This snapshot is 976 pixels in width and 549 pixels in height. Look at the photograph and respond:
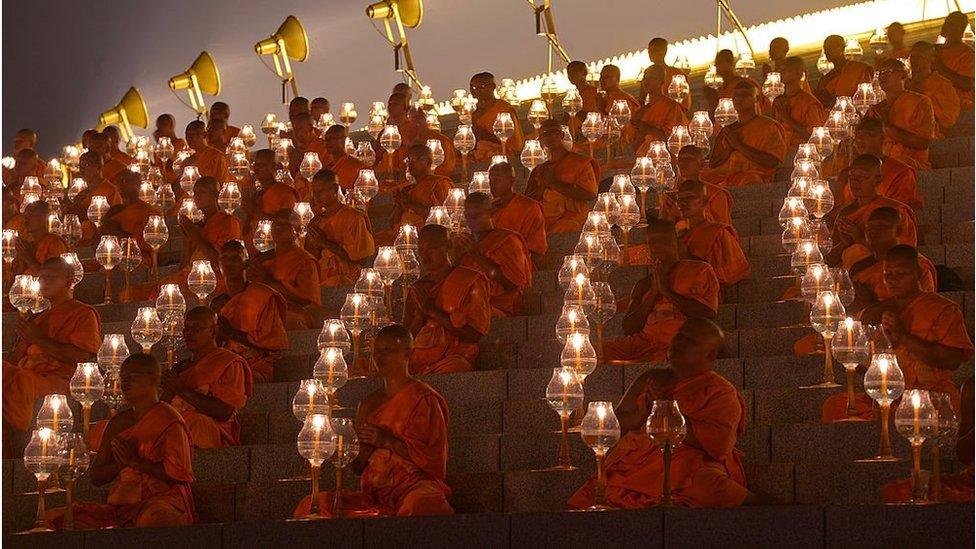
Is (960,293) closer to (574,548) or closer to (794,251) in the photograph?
(794,251)

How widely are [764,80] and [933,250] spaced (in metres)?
6.30

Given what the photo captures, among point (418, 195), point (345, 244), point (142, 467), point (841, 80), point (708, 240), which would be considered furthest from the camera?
point (841, 80)

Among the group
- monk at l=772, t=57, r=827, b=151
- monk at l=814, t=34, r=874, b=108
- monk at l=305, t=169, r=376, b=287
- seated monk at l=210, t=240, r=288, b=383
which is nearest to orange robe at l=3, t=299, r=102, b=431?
seated monk at l=210, t=240, r=288, b=383

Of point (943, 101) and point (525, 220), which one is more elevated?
point (943, 101)

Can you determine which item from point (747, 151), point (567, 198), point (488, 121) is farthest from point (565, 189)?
point (488, 121)

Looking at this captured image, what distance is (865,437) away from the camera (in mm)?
8539

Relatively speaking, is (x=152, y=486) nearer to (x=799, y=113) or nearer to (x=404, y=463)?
(x=404, y=463)

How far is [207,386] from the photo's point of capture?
34.4 ft

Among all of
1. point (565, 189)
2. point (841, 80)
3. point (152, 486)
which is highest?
point (841, 80)

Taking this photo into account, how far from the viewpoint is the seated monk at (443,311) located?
10.9 metres

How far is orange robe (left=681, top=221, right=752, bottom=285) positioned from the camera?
432 inches

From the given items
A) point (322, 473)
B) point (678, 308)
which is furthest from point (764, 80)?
point (322, 473)

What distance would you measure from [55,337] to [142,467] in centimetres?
250

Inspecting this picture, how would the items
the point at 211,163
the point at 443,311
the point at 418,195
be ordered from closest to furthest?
the point at 443,311 → the point at 418,195 → the point at 211,163
